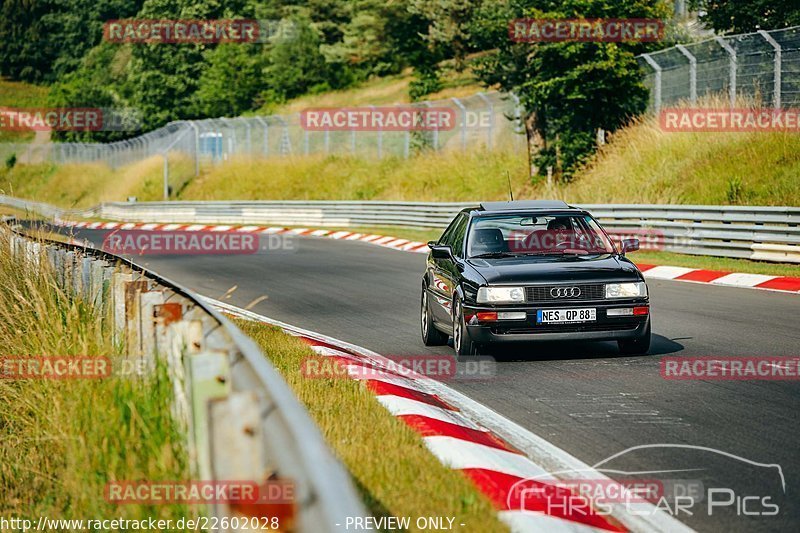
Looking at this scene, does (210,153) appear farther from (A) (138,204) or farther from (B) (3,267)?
(B) (3,267)

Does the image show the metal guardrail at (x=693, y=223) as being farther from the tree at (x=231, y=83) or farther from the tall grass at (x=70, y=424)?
the tree at (x=231, y=83)

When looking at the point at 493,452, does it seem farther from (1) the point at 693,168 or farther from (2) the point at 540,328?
(1) the point at 693,168

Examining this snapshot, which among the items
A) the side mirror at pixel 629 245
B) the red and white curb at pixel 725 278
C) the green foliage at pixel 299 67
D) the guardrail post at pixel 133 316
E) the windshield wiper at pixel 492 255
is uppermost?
the green foliage at pixel 299 67

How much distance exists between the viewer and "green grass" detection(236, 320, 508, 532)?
5395mm

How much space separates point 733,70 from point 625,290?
17.7 meters

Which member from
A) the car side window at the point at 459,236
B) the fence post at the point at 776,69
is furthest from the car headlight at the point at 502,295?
the fence post at the point at 776,69

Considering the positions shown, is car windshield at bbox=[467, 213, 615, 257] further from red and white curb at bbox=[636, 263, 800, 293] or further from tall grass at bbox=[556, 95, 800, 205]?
tall grass at bbox=[556, 95, 800, 205]

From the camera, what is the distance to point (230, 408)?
3.64 m

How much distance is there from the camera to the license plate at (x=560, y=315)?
10617 mm

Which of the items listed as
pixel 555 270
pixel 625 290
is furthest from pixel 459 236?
pixel 625 290

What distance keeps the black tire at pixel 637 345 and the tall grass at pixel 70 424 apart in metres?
5.11

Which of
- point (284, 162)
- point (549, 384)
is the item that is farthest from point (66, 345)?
point (284, 162)

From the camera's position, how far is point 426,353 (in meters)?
11.9

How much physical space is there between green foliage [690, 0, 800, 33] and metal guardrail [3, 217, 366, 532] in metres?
32.1
